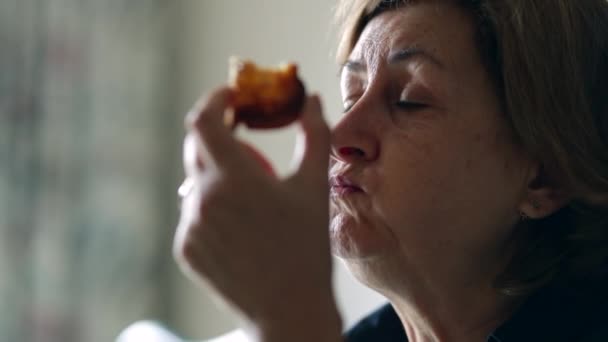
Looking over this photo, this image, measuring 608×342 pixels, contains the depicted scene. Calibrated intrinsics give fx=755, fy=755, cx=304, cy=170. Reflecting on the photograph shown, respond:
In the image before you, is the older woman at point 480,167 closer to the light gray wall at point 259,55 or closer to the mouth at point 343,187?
the mouth at point 343,187

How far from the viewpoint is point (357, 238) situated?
100 cm

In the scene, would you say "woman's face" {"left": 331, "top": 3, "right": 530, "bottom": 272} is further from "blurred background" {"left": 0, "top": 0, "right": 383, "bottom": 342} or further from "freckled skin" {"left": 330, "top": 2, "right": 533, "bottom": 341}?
"blurred background" {"left": 0, "top": 0, "right": 383, "bottom": 342}

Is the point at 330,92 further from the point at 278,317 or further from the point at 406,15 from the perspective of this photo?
the point at 278,317

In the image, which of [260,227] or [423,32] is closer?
[260,227]

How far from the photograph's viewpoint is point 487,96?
104cm

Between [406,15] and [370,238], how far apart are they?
33cm

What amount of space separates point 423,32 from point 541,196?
288 mm

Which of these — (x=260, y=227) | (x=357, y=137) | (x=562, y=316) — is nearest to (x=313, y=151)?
(x=260, y=227)

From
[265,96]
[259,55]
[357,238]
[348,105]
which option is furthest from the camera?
[259,55]

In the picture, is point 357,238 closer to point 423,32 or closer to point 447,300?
point 447,300

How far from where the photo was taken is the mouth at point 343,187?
1.00 meters

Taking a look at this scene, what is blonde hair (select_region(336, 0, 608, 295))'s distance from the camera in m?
1.03

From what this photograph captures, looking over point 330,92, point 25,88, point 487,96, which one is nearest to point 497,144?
point 487,96

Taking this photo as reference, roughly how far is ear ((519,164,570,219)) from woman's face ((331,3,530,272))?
0.01 metres
